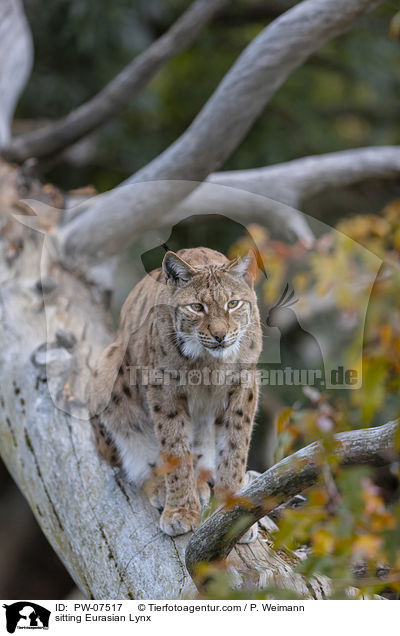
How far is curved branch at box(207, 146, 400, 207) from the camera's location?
509 centimetres

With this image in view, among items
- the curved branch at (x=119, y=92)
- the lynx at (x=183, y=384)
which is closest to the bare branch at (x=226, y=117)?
the curved branch at (x=119, y=92)

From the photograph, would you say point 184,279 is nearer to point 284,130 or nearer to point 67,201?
point 67,201

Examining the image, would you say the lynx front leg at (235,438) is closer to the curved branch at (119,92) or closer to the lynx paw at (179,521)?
the lynx paw at (179,521)

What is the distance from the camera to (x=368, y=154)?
17.0ft

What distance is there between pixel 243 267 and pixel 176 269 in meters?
0.22

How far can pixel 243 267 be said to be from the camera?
7.12 feet

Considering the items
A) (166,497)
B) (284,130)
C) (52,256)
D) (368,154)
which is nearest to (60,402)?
(166,497)

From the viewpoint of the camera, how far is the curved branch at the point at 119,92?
4938 mm

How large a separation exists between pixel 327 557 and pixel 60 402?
72.7 inches

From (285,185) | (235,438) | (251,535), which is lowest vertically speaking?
(285,185)

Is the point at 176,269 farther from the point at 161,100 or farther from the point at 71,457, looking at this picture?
the point at 161,100
